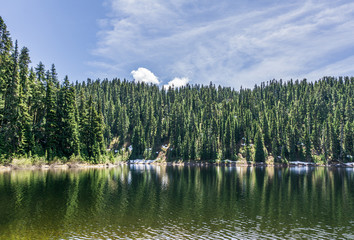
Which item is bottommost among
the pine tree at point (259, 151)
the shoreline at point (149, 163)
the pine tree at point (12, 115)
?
the shoreline at point (149, 163)

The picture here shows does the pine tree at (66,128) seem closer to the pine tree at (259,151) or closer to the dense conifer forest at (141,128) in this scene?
the dense conifer forest at (141,128)

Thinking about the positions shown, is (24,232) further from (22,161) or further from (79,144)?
(79,144)

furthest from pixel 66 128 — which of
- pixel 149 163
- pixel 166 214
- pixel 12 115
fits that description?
pixel 149 163

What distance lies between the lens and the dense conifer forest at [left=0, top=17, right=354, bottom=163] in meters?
79.7

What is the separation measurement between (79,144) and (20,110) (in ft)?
79.6

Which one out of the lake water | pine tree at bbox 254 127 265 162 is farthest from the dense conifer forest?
the lake water

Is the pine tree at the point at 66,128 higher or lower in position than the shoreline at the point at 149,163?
higher

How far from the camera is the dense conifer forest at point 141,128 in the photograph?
79688 mm

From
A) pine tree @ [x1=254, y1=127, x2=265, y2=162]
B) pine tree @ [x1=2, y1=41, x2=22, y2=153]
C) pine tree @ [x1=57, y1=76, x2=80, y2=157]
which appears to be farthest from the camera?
pine tree @ [x1=254, y1=127, x2=265, y2=162]

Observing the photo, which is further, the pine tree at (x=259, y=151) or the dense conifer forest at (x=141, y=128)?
the pine tree at (x=259, y=151)

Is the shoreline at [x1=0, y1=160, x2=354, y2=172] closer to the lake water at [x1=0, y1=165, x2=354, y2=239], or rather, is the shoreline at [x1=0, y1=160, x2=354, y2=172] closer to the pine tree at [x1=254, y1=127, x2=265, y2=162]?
the pine tree at [x1=254, y1=127, x2=265, y2=162]

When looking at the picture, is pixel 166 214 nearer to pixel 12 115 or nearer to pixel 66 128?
pixel 12 115

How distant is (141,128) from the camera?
173500mm

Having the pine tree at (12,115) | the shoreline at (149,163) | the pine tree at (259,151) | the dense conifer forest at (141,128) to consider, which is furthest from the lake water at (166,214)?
the pine tree at (259,151)
